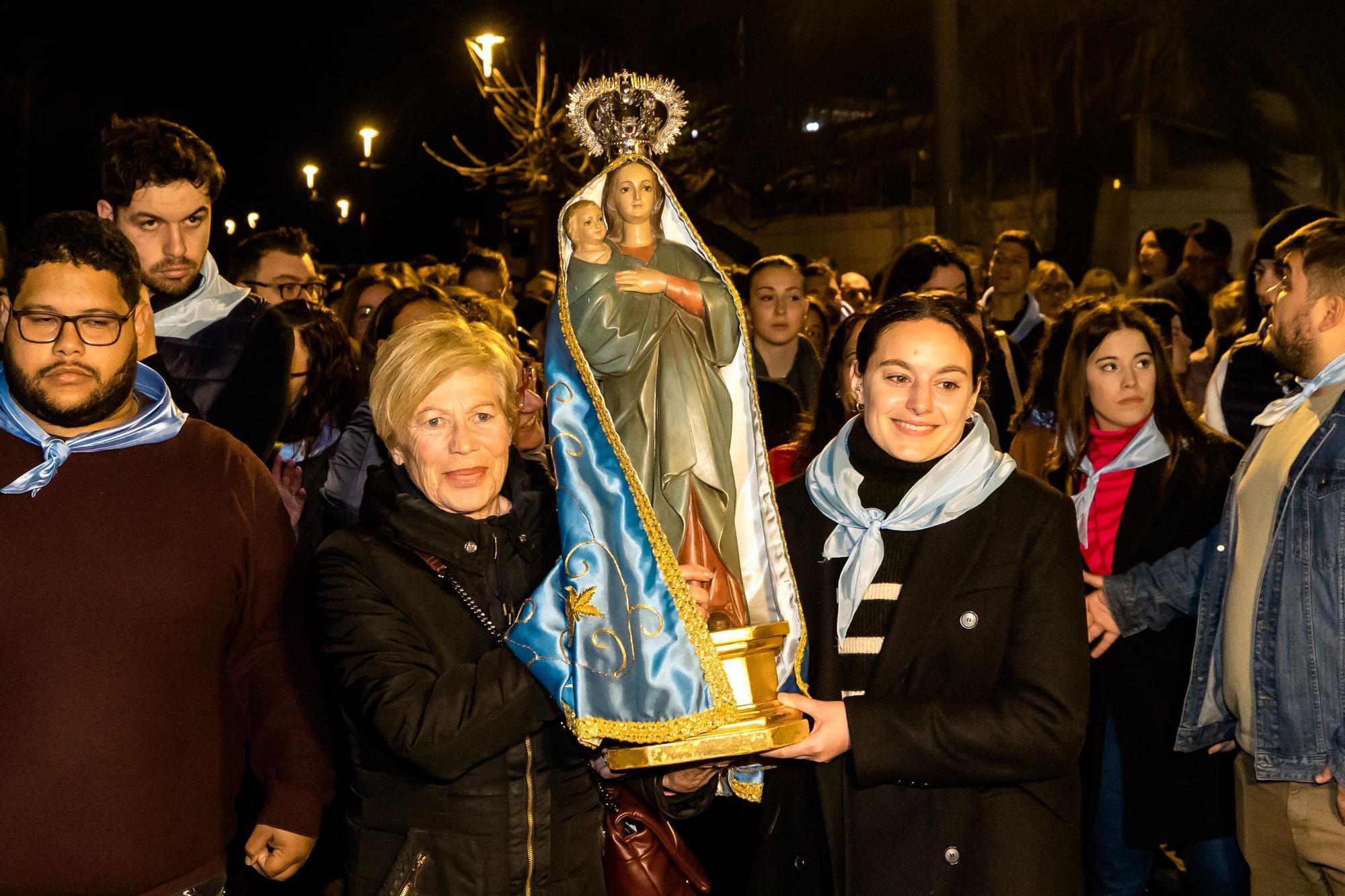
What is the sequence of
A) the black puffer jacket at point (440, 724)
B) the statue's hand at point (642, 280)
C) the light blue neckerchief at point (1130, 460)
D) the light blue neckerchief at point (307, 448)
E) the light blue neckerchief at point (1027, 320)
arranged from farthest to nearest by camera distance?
the light blue neckerchief at point (1027, 320) < the light blue neckerchief at point (307, 448) < the light blue neckerchief at point (1130, 460) < the statue's hand at point (642, 280) < the black puffer jacket at point (440, 724)

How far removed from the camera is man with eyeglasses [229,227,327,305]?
6648 millimetres

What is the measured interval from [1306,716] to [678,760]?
1827 millimetres

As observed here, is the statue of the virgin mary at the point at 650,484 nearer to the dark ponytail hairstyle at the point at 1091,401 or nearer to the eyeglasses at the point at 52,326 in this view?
the eyeglasses at the point at 52,326

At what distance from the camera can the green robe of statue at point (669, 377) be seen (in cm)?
312

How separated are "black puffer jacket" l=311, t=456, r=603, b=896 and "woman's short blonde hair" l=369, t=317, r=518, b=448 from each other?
0.55 ft

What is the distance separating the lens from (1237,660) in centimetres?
363

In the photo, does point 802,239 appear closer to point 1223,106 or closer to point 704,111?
point 704,111

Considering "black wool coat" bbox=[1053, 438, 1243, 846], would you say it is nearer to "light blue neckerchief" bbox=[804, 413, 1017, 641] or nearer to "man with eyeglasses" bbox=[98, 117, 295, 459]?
"light blue neckerchief" bbox=[804, 413, 1017, 641]

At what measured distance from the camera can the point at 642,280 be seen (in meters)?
3.10

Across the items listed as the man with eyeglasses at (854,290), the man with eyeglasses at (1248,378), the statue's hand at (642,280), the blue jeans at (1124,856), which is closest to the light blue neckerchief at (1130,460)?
the blue jeans at (1124,856)

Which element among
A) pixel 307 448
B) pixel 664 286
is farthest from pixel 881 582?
pixel 307 448

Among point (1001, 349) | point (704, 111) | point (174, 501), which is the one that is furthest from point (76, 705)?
point (704, 111)

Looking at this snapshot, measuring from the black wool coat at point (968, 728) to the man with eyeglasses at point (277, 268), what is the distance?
14.5 feet

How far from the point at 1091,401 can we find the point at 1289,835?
1622 millimetres
